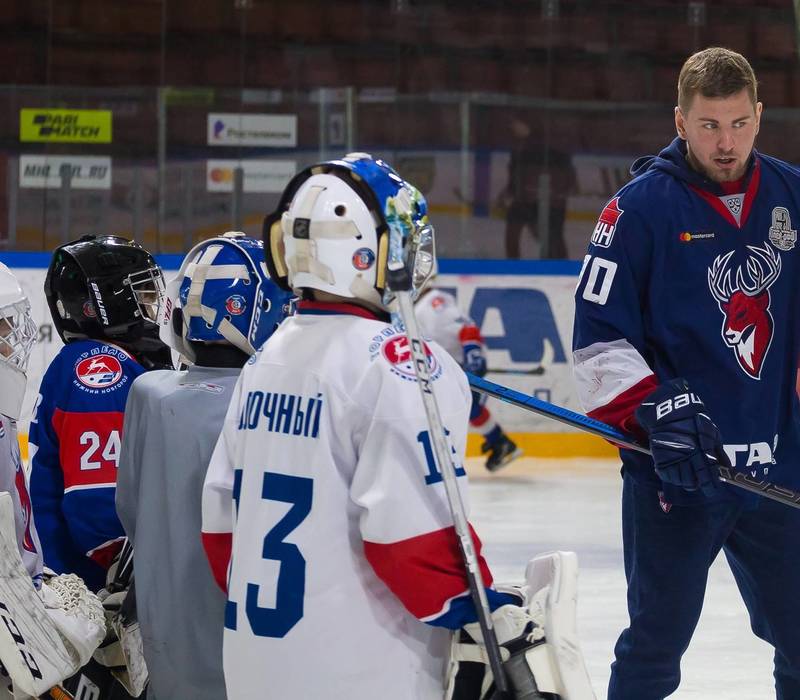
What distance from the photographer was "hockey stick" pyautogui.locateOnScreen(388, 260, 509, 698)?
58.9 inches

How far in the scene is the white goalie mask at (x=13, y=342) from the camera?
194cm

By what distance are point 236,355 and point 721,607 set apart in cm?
255

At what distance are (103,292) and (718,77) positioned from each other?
105 centimetres

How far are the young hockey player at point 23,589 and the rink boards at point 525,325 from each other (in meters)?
5.53

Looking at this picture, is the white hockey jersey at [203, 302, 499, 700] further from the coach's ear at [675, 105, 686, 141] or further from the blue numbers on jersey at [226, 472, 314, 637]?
the coach's ear at [675, 105, 686, 141]

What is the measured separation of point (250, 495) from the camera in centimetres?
159

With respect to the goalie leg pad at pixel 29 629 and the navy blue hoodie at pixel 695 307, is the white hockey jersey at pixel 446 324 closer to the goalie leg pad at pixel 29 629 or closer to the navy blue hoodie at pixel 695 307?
the navy blue hoodie at pixel 695 307

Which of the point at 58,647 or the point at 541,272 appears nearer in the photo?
the point at 58,647

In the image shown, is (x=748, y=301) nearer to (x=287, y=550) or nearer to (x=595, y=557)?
(x=287, y=550)

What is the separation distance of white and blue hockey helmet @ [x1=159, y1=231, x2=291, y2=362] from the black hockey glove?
0.57 metres

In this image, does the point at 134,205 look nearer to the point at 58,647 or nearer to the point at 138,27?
the point at 138,27

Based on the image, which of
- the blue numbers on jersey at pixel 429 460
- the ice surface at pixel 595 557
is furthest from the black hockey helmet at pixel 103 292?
the ice surface at pixel 595 557

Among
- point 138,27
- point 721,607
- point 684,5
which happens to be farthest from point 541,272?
point 721,607

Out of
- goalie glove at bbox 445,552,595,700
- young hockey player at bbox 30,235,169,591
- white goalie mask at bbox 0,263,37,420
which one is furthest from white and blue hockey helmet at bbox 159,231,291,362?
goalie glove at bbox 445,552,595,700
